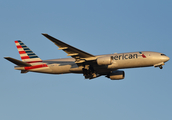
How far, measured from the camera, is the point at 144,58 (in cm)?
4306

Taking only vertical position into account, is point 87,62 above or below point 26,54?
below

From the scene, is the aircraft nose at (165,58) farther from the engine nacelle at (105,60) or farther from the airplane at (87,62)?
the engine nacelle at (105,60)

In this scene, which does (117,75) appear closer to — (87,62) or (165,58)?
(87,62)

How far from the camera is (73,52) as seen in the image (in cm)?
4225

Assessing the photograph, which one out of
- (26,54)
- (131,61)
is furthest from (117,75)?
(26,54)

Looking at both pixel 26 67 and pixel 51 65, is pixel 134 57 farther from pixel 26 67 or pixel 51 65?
pixel 26 67

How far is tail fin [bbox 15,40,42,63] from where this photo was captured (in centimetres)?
4891

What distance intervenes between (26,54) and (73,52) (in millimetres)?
11667

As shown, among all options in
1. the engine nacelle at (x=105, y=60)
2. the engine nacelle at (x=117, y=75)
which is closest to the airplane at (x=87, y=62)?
the engine nacelle at (x=105, y=60)

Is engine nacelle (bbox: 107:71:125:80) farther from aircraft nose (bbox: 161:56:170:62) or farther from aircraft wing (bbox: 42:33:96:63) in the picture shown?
aircraft nose (bbox: 161:56:170:62)

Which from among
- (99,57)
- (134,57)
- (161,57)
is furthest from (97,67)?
(161,57)

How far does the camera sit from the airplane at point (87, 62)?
42.2m

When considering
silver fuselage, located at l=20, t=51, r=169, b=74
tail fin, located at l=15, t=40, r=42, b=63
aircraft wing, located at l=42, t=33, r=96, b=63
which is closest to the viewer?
aircraft wing, located at l=42, t=33, r=96, b=63

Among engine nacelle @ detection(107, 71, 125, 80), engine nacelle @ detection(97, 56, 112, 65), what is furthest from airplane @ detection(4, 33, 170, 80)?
engine nacelle @ detection(107, 71, 125, 80)
